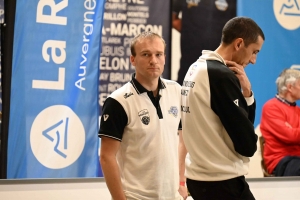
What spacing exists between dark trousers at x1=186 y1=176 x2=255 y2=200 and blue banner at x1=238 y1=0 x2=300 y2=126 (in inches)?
122

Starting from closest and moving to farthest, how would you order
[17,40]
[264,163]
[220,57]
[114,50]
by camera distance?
[220,57], [17,40], [114,50], [264,163]

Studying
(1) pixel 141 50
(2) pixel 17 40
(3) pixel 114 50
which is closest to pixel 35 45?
(2) pixel 17 40

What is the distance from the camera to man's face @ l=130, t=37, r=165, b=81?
7.85 feet

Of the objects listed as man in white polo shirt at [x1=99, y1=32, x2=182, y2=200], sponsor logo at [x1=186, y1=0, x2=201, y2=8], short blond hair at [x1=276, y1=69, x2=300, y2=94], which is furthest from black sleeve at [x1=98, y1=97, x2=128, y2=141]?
short blond hair at [x1=276, y1=69, x2=300, y2=94]

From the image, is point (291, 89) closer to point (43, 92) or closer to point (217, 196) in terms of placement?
point (43, 92)

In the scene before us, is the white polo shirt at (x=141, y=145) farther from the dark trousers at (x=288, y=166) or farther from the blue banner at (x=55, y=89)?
the dark trousers at (x=288, y=166)

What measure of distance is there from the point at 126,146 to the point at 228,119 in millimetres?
554

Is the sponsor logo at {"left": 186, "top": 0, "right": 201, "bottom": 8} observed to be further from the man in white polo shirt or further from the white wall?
the man in white polo shirt

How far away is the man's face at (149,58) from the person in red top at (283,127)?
2706 mm

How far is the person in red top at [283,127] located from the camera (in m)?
4.78

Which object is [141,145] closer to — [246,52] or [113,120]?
[113,120]

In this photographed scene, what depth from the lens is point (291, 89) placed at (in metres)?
4.98

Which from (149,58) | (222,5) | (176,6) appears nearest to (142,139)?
(149,58)

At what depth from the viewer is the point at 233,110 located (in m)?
1.98
